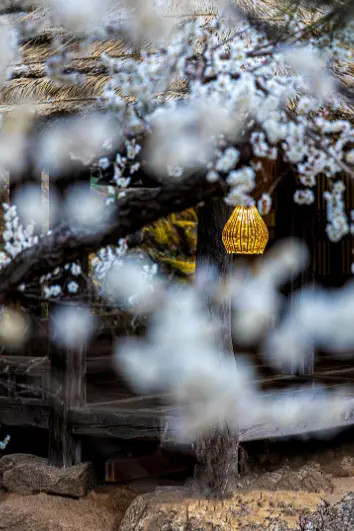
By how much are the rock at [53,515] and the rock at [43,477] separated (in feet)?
0.22

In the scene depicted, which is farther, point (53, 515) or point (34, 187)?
point (34, 187)

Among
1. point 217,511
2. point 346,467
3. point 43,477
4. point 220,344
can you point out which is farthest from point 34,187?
point 346,467

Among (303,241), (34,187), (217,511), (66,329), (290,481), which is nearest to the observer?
(217,511)

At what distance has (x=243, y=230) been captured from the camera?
6309 millimetres

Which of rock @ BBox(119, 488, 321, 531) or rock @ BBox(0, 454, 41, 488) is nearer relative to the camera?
rock @ BBox(119, 488, 321, 531)

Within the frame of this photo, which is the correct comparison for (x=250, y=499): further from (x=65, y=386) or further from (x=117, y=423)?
(x=65, y=386)

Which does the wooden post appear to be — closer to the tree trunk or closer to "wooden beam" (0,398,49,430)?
"wooden beam" (0,398,49,430)

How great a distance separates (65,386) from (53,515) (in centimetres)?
83

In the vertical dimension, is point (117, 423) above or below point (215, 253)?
below

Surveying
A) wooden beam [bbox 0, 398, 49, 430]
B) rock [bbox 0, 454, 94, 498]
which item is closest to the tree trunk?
rock [bbox 0, 454, 94, 498]

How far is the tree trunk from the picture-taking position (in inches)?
216

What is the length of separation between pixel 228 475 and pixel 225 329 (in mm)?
903

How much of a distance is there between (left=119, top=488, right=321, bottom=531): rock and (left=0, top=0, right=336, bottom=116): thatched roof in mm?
2407

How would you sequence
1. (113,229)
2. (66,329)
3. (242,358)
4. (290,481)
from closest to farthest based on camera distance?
(113,229), (290,481), (66,329), (242,358)
